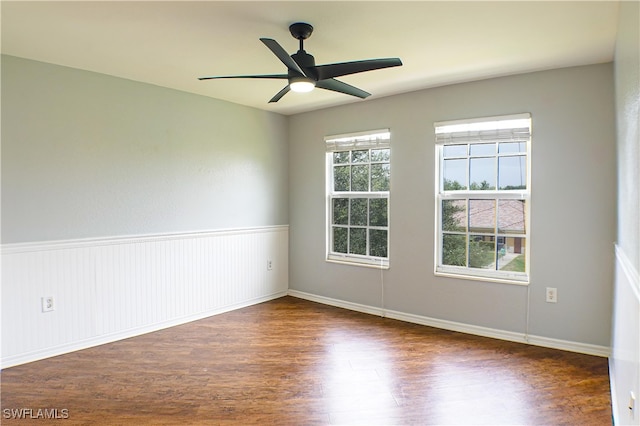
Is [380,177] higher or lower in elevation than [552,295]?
higher

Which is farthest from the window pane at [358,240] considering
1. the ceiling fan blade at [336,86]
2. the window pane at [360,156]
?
the ceiling fan blade at [336,86]

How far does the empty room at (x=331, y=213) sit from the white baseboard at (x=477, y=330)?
0.02 m

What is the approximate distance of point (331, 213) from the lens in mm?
4848

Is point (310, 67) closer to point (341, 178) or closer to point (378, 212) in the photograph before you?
point (378, 212)

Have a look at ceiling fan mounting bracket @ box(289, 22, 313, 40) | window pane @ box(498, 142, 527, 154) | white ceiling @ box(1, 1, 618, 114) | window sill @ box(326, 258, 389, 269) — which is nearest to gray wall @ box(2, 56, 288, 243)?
white ceiling @ box(1, 1, 618, 114)

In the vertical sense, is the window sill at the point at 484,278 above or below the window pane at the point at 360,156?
below

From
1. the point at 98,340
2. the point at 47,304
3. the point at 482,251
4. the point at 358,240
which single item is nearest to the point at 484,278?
the point at 482,251

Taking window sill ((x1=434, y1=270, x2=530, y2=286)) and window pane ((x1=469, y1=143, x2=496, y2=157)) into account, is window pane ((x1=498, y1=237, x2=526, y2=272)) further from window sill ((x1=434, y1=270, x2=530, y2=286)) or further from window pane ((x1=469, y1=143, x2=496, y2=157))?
window pane ((x1=469, y1=143, x2=496, y2=157))

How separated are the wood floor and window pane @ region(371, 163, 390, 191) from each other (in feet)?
5.23

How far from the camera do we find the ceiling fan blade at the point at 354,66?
7.18ft

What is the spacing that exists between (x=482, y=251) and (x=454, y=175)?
0.80m

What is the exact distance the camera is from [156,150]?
383cm

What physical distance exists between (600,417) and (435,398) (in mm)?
949

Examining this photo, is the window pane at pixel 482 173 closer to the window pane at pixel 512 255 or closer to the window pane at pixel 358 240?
the window pane at pixel 512 255
